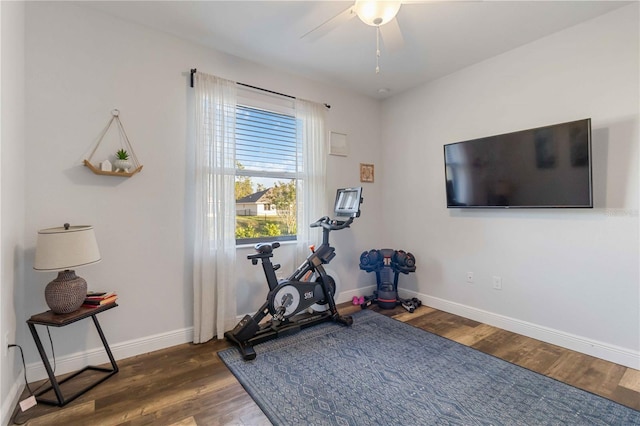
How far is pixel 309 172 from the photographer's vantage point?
3.27 meters

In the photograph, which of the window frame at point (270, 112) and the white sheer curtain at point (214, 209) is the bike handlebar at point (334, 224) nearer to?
the window frame at point (270, 112)

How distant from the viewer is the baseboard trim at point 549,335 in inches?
85.0

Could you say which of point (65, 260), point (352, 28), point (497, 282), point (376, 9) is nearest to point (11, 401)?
point (65, 260)

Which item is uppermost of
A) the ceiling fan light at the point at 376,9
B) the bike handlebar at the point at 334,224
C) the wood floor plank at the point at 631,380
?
the ceiling fan light at the point at 376,9

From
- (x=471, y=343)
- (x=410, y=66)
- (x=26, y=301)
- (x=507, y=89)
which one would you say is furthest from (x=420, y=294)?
(x=26, y=301)

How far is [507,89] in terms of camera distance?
9.13 feet

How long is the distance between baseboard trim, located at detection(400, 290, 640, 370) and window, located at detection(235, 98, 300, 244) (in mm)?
1985

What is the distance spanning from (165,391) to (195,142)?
1.91 m

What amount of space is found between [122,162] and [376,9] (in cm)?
206

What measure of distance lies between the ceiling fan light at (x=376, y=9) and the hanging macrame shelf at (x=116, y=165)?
1949 millimetres

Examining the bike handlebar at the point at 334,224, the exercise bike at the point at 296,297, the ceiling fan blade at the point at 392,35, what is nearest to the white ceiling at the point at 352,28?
the ceiling fan blade at the point at 392,35

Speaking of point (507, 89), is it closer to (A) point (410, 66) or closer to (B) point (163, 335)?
(A) point (410, 66)

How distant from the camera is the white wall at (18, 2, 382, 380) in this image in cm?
202

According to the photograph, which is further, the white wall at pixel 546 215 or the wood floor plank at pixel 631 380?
the white wall at pixel 546 215
